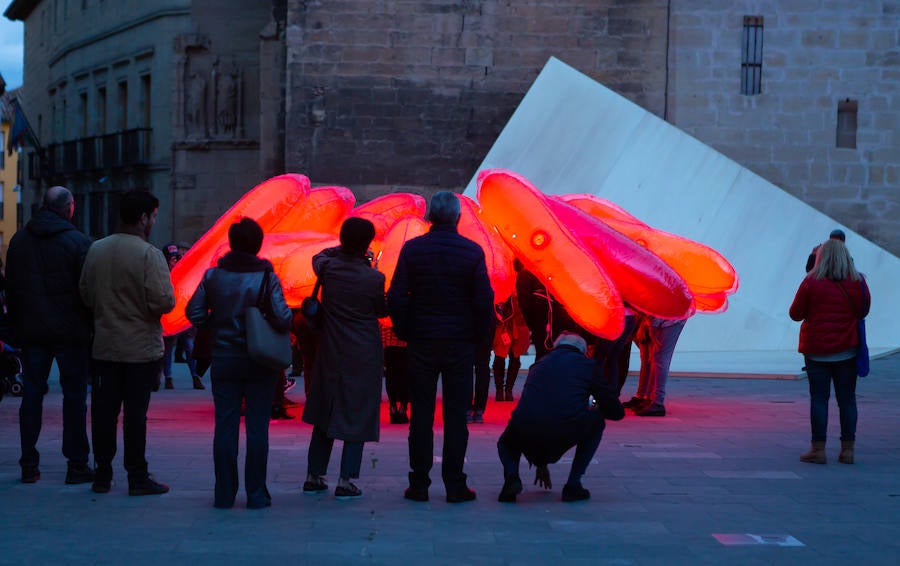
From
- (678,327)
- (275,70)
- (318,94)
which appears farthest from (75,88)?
(678,327)

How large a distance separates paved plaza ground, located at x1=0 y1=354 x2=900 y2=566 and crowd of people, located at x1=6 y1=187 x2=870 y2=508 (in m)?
0.25

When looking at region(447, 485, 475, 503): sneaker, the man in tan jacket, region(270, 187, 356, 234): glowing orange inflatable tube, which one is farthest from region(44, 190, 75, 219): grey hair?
region(270, 187, 356, 234): glowing orange inflatable tube

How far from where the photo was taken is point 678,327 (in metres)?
13.0

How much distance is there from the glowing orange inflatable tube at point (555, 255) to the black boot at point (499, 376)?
1.97 metres

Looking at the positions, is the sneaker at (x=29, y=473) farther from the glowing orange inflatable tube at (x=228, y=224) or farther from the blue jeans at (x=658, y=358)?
the blue jeans at (x=658, y=358)

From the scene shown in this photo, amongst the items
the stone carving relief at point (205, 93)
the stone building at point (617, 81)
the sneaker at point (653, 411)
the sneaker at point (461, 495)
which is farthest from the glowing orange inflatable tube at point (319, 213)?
the stone carving relief at point (205, 93)

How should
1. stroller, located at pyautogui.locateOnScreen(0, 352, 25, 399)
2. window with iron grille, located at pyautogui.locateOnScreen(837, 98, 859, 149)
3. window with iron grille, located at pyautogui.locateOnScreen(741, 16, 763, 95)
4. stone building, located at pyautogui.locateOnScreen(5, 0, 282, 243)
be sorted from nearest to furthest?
stroller, located at pyautogui.locateOnScreen(0, 352, 25, 399)
window with iron grille, located at pyautogui.locateOnScreen(741, 16, 763, 95)
window with iron grille, located at pyautogui.locateOnScreen(837, 98, 859, 149)
stone building, located at pyautogui.locateOnScreen(5, 0, 282, 243)

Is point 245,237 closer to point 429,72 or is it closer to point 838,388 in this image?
point 838,388

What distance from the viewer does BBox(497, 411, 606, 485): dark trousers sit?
7.93 meters

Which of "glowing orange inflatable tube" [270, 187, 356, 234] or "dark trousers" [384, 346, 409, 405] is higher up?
"glowing orange inflatable tube" [270, 187, 356, 234]

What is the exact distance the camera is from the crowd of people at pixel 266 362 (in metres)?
7.68

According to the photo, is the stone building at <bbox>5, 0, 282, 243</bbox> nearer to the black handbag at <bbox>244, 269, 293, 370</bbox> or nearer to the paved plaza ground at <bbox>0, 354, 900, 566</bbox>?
the paved plaza ground at <bbox>0, 354, 900, 566</bbox>

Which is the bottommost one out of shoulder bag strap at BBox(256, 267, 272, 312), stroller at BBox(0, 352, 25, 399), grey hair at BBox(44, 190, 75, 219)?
stroller at BBox(0, 352, 25, 399)

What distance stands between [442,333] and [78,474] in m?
2.25
